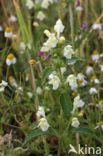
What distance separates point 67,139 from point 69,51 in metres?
0.49

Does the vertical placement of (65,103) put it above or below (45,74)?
below

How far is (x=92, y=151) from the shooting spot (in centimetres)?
125

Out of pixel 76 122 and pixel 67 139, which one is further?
pixel 67 139

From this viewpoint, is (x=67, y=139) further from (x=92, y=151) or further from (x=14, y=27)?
(x=14, y=27)

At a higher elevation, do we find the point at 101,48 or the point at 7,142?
the point at 101,48

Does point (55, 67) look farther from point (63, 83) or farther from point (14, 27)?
point (14, 27)

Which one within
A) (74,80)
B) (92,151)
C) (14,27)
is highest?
(14,27)

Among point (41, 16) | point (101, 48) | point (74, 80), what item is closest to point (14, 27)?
point (41, 16)

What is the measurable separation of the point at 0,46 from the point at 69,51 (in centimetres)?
147

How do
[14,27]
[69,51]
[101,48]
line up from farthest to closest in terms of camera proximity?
[14,27], [101,48], [69,51]

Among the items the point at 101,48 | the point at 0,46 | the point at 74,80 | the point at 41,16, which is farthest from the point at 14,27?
the point at 74,80

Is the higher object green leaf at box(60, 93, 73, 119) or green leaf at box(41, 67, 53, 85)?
green leaf at box(41, 67, 53, 85)

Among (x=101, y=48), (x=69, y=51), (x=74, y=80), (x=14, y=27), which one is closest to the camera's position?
(x=69, y=51)

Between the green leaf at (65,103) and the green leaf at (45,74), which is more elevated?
the green leaf at (45,74)
